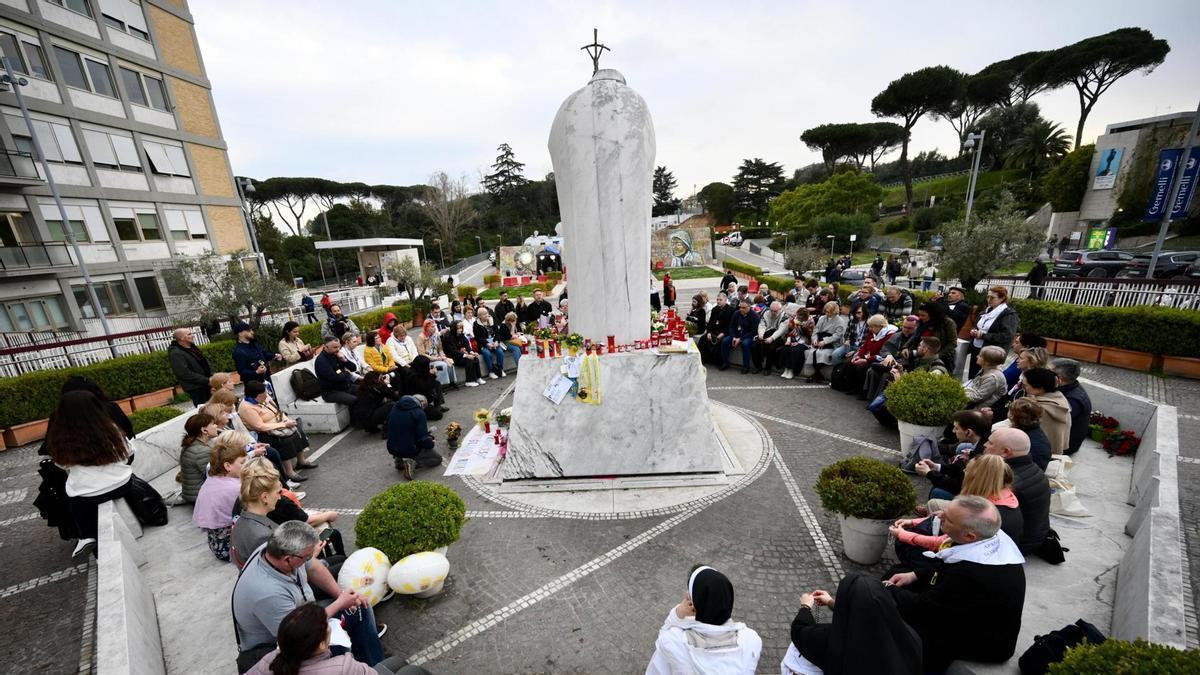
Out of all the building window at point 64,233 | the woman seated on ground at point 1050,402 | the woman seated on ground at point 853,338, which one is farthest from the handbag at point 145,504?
the building window at point 64,233

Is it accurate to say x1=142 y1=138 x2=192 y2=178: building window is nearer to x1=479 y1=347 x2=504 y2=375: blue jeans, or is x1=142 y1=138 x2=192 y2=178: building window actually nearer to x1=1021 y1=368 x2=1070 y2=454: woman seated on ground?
x1=479 y1=347 x2=504 y2=375: blue jeans

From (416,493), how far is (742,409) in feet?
19.9

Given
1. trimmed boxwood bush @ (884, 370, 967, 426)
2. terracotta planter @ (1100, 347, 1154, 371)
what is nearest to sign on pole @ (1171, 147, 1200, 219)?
terracotta planter @ (1100, 347, 1154, 371)

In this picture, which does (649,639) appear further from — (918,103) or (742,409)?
(918,103)

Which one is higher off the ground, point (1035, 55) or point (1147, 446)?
point (1035, 55)

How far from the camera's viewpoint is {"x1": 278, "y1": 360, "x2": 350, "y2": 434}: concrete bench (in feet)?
27.0

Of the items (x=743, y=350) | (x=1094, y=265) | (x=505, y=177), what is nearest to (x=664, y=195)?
(x=505, y=177)

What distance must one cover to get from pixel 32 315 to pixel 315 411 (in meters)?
20.3

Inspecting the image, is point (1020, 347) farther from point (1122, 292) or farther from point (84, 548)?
point (84, 548)

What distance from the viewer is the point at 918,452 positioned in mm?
5797

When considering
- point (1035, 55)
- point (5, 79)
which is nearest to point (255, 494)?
point (5, 79)

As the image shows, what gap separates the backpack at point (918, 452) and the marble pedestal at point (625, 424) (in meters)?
2.45

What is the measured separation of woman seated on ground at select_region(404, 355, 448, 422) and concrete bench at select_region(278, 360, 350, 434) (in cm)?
119

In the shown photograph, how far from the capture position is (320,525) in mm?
4477
